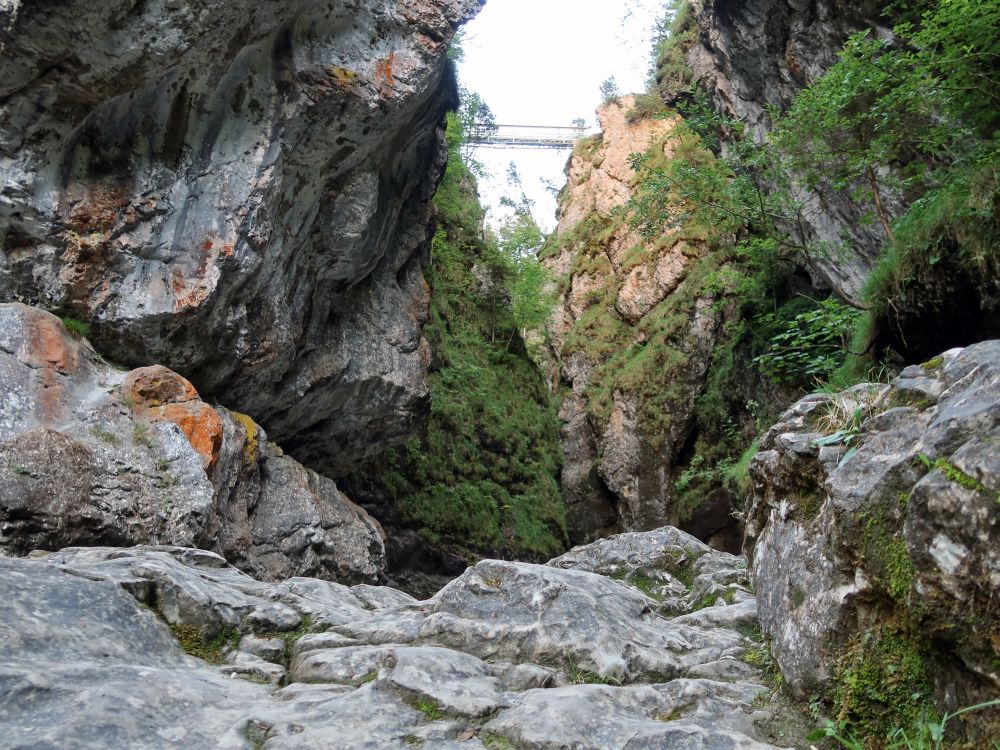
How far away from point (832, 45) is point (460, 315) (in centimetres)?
1045

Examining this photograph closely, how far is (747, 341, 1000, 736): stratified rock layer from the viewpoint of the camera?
7.38 feet

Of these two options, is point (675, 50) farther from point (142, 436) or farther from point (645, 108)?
point (142, 436)

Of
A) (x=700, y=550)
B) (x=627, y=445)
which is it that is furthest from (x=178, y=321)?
(x=627, y=445)

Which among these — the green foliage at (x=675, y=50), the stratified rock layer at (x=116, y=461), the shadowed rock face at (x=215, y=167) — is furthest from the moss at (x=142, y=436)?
the green foliage at (x=675, y=50)

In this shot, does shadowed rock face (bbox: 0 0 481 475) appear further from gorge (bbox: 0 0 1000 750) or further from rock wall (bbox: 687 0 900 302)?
rock wall (bbox: 687 0 900 302)

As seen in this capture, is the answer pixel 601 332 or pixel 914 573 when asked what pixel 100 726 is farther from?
pixel 601 332

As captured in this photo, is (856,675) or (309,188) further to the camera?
(309,188)

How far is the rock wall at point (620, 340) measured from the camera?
18609 mm

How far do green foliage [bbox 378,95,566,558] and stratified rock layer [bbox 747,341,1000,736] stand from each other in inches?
424

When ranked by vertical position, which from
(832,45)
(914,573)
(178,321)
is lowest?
(914,573)

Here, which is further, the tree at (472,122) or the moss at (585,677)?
the tree at (472,122)

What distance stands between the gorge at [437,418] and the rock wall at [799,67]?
0.09 m

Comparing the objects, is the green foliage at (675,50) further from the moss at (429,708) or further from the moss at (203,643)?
the moss at (429,708)

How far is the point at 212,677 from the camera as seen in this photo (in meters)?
3.29
